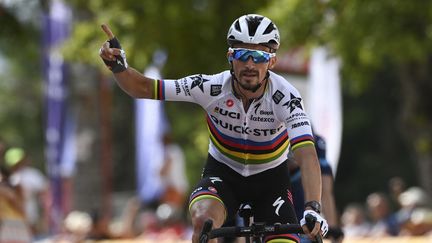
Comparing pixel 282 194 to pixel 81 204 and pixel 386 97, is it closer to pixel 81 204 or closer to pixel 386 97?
pixel 81 204

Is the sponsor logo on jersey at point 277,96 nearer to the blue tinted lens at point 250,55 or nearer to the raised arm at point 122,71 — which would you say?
the blue tinted lens at point 250,55

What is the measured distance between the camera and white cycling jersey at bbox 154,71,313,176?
7812 millimetres

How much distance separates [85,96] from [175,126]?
17.3 metres

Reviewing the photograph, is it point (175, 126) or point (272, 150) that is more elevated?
point (175, 126)

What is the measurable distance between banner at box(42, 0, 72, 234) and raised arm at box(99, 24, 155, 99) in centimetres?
1271

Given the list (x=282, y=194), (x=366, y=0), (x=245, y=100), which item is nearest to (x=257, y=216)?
(x=282, y=194)

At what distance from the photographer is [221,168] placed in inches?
321

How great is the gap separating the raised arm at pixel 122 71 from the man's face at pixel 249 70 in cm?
63

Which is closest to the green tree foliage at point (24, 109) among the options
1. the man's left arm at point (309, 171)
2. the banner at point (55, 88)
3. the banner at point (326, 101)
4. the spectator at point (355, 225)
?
the banner at point (55, 88)

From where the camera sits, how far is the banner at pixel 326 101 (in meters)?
15.1

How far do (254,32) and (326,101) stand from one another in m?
7.86

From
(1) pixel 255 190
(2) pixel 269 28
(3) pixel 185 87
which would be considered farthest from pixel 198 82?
(1) pixel 255 190

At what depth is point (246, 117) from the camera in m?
7.95

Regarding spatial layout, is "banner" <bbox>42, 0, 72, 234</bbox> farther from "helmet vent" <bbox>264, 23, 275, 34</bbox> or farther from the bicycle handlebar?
the bicycle handlebar
